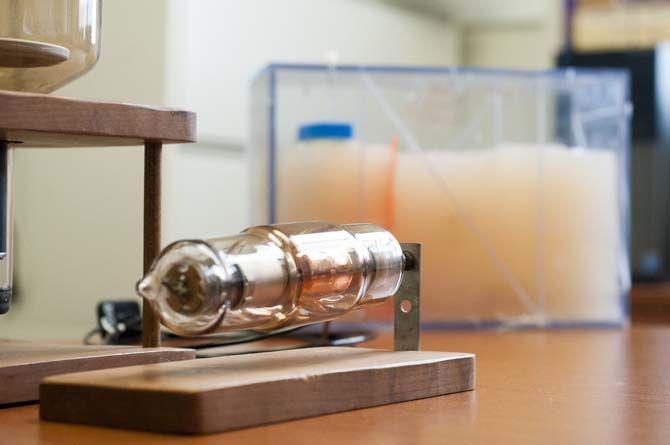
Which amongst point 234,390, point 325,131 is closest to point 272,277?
point 234,390

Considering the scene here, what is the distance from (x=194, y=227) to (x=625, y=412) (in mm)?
1020

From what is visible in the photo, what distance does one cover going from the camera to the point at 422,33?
Answer: 202 centimetres

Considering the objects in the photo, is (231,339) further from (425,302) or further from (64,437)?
(64,437)

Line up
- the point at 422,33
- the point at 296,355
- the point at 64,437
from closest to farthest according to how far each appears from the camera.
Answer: the point at 64,437 < the point at 296,355 < the point at 422,33

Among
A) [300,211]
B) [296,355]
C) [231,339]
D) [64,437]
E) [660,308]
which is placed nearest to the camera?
[64,437]

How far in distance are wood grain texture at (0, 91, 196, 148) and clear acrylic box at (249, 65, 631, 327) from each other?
0.46 m

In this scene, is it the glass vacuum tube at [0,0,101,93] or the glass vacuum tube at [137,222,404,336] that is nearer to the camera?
the glass vacuum tube at [137,222,404,336]

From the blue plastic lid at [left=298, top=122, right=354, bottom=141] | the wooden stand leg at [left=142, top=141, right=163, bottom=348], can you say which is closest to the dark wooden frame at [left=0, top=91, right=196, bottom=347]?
the wooden stand leg at [left=142, top=141, right=163, bottom=348]

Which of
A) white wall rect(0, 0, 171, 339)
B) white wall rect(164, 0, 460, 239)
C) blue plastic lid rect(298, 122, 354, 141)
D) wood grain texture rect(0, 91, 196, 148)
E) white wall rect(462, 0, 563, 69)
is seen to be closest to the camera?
wood grain texture rect(0, 91, 196, 148)

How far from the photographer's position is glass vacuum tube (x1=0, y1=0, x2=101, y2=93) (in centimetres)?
61

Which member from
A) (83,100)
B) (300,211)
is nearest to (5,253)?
(83,100)

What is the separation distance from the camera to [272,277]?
0.51 meters

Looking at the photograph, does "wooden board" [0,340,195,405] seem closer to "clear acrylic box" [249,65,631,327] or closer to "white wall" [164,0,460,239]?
"clear acrylic box" [249,65,631,327]

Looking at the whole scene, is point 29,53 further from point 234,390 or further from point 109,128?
point 234,390
